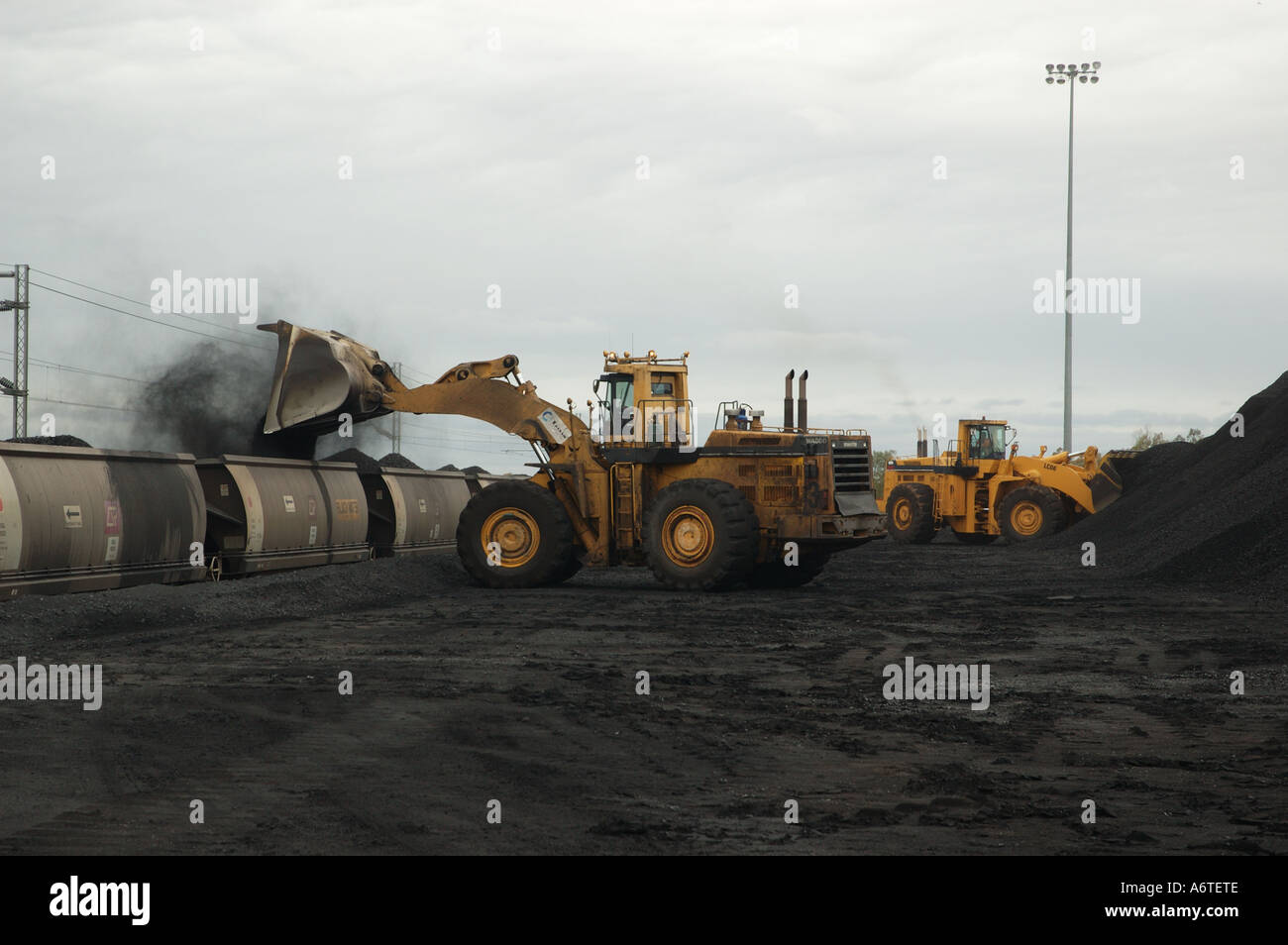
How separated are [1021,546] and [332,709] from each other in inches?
1053

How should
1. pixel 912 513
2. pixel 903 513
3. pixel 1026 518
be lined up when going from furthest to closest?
pixel 903 513 → pixel 912 513 → pixel 1026 518

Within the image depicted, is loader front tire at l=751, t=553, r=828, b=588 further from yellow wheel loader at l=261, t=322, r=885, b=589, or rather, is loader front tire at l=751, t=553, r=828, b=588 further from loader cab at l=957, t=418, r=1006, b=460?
Result: loader cab at l=957, t=418, r=1006, b=460

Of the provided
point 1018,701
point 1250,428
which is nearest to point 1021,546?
point 1250,428

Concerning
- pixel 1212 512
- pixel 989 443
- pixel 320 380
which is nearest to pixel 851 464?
pixel 320 380

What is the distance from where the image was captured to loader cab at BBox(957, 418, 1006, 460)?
120 feet

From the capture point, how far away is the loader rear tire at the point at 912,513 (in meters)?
37.5

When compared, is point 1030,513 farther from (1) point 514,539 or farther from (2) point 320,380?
(2) point 320,380

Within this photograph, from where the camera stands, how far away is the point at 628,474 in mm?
21203

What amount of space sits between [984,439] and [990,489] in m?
1.44

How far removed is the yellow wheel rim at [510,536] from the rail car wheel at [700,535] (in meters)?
2.20

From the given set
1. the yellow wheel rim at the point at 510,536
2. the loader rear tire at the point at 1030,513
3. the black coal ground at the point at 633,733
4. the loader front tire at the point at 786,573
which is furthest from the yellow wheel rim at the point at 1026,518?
the yellow wheel rim at the point at 510,536

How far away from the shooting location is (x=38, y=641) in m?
14.2

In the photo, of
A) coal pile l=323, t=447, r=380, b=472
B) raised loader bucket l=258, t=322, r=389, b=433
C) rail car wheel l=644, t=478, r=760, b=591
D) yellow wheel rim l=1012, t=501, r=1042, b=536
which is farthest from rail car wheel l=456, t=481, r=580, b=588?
yellow wheel rim l=1012, t=501, r=1042, b=536

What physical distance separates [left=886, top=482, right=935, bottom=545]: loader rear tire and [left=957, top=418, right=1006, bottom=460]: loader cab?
5.90ft
